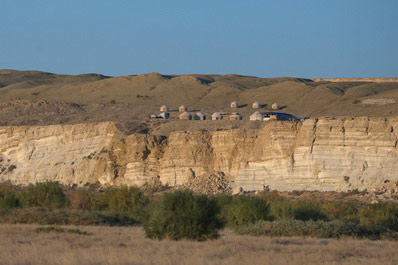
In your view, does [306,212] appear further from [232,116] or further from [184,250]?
[232,116]

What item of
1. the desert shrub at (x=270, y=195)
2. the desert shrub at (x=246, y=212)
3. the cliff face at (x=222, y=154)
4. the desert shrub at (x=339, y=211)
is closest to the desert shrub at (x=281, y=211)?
the desert shrub at (x=246, y=212)

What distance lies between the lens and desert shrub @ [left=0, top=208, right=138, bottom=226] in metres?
29.4

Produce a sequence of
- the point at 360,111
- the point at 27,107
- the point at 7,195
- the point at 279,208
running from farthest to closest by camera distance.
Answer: the point at 27,107 < the point at 360,111 < the point at 7,195 < the point at 279,208

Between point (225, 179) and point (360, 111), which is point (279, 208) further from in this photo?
point (360, 111)

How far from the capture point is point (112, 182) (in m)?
52.2

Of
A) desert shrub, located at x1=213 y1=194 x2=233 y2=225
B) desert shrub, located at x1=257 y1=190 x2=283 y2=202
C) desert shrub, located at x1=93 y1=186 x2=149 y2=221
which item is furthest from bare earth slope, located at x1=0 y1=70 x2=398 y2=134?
desert shrub, located at x1=213 y1=194 x2=233 y2=225

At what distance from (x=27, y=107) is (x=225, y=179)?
38.5 meters

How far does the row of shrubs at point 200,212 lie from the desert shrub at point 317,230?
0.16 ft

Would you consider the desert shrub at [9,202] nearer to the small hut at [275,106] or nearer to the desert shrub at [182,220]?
the desert shrub at [182,220]

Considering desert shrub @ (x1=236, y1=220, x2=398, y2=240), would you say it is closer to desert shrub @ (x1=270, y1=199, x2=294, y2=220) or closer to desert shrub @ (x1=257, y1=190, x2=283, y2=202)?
→ desert shrub @ (x1=270, y1=199, x2=294, y2=220)

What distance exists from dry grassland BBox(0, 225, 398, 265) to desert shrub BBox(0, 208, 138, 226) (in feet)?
21.1

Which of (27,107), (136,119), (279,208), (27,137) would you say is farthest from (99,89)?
(279,208)

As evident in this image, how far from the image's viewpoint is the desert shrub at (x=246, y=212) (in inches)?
1070

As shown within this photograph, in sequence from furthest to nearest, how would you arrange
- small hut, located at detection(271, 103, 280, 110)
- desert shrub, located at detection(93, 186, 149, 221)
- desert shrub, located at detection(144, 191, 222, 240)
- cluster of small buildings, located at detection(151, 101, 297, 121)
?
small hut, located at detection(271, 103, 280, 110) < cluster of small buildings, located at detection(151, 101, 297, 121) < desert shrub, located at detection(93, 186, 149, 221) < desert shrub, located at detection(144, 191, 222, 240)
